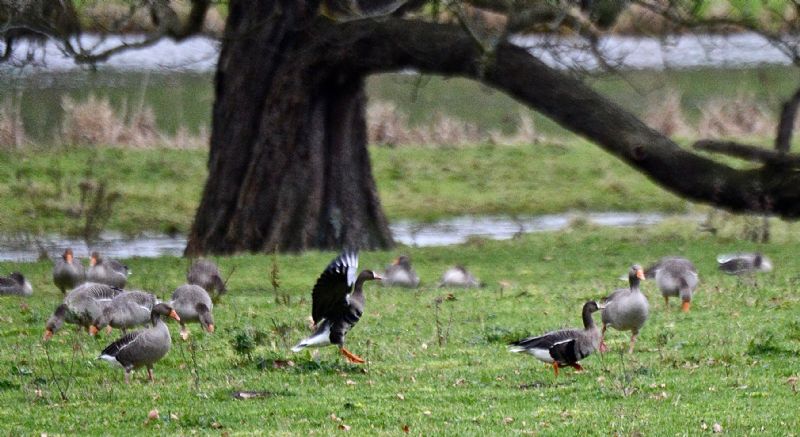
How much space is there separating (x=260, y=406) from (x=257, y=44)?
12495mm

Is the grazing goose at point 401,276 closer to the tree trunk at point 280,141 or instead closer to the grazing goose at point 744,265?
the tree trunk at point 280,141

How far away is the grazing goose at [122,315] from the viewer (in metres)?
14.0

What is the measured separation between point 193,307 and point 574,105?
8555 millimetres

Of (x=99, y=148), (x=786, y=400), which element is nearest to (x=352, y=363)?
(x=786, y=400)

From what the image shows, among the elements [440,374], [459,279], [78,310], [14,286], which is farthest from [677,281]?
[14,286]

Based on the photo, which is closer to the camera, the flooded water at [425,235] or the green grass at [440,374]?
the green grass at [440,374]

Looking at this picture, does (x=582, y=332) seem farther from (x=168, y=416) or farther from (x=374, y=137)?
(x=374, y=137)

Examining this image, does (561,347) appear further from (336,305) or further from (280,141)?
(280,141)

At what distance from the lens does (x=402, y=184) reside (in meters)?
31.7

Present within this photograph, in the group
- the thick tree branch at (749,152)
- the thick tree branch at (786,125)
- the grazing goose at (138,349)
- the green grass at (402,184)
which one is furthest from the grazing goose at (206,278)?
the green grass at (402,184)

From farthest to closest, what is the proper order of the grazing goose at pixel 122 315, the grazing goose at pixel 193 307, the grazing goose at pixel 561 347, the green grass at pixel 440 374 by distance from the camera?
the grazing goose at pixel 193 307 → the grazing goose at pixel 122 315 → the grazing goose at pixel 561 347 → the green grass at pixel 440 374

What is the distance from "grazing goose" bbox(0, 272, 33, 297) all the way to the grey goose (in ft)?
13.3

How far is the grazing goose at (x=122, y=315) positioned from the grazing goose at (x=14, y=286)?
405 centimetres

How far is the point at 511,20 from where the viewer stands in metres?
19.5
